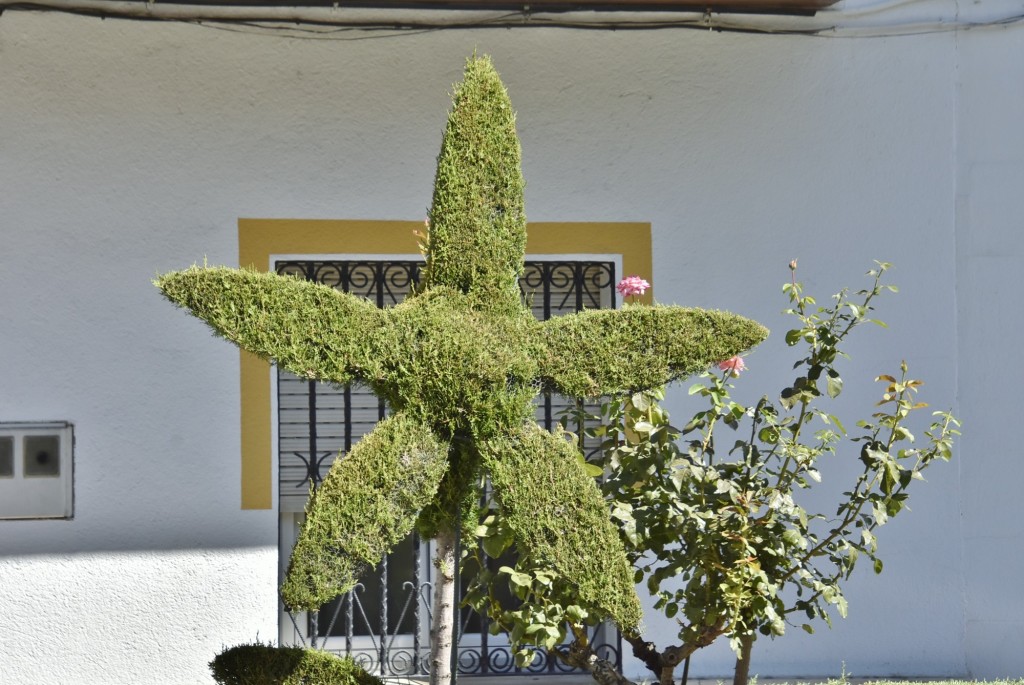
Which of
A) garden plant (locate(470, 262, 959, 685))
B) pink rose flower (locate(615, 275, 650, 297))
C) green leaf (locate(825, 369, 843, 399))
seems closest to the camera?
garden plant (locate(470, 262, 959, 685))

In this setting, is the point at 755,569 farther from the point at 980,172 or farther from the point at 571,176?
the point at 980,172

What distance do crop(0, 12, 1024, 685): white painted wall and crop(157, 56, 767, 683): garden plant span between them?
6.68 feet

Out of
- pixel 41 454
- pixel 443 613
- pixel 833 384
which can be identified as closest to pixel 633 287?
pixel 833 384

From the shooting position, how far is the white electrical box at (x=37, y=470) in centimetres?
546

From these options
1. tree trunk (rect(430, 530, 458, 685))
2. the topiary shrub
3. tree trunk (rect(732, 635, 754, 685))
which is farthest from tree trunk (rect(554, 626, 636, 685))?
the topiary shrub

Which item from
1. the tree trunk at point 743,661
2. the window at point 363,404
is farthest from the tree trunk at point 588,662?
the window at point 363,404

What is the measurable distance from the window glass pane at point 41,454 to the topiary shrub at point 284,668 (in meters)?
2.08

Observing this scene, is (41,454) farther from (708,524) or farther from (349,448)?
(708,524)

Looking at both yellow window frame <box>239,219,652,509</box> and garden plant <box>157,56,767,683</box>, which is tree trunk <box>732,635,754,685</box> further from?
yellow window frame <box>239,219,652,509</box>

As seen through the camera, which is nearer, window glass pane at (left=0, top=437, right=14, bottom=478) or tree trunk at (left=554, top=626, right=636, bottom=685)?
tree trunk at (left=554, top=626, right=636, bottom=685)

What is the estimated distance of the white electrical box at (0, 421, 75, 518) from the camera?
5465mm

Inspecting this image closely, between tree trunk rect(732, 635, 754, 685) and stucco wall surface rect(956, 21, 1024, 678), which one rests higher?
stucco wall surface rect(956, 21, 1024, 678)

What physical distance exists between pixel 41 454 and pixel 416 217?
6.65 ft

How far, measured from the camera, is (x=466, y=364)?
351 cm
